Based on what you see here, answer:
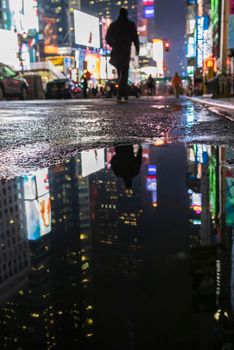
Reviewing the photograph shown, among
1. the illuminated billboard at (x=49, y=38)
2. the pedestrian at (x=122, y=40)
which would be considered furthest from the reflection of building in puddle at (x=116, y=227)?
the illuminated billboard at (x=49, y=38)

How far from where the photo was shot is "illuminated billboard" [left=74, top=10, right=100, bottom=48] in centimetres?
6269

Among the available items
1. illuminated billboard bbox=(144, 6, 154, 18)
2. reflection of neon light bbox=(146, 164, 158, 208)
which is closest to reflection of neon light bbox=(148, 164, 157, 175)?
reflection of neon light bbox=(146, 164, 158, 208)

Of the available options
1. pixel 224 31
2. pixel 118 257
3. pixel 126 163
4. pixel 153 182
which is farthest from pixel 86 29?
pixel 118 257

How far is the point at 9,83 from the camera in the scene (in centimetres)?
1711

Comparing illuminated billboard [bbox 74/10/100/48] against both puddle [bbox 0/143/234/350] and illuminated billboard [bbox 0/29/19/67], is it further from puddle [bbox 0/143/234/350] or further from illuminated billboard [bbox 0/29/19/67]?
puddle [bbox 0/143/234/350]

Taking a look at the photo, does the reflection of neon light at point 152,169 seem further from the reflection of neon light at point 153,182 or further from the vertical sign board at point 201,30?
the vertical sign board at point 201,30

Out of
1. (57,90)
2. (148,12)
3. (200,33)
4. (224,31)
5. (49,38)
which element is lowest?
(57,90)

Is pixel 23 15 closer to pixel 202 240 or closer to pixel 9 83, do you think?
pixel 9 83

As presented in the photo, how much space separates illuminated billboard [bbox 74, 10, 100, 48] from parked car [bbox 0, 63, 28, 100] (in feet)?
154

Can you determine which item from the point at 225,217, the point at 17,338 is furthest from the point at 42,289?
the point at 225,217

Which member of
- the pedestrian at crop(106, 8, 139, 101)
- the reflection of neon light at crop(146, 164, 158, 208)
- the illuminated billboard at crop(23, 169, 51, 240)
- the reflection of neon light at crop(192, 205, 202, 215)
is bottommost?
the reflection of neon light at crop(192, 205, 202, 215)

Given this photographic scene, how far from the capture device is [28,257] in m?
1.01

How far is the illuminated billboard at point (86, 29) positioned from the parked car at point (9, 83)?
154 ft

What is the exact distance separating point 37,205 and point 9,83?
16.6m
